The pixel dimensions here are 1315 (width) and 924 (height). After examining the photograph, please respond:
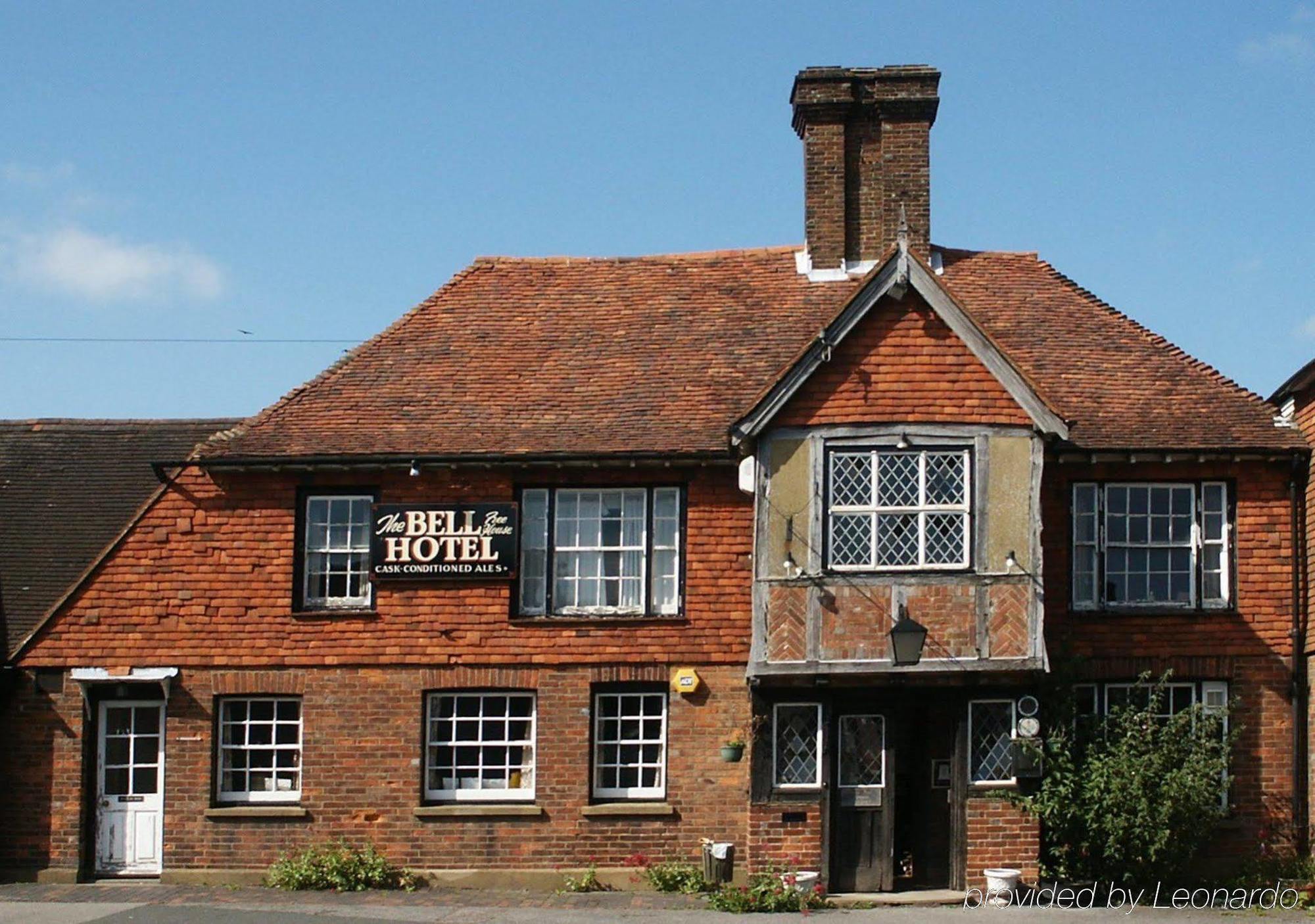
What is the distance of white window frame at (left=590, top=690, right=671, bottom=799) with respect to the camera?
20.5 meters

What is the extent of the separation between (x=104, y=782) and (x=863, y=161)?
1276 centimetres

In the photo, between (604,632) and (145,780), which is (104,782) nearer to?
(145,780)

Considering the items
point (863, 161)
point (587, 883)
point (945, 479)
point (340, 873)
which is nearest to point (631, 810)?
point (587, 883)

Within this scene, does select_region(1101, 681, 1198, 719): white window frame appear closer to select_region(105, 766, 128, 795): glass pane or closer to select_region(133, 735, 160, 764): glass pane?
select_region(133, 735, 160, 764): glass pane

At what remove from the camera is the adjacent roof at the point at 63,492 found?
2327 centimetres

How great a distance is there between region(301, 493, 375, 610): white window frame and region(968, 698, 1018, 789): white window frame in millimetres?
7246

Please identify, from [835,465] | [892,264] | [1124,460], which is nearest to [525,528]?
[835,465]

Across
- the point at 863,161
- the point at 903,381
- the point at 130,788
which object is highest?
the point at 863,161

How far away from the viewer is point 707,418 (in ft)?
69.0

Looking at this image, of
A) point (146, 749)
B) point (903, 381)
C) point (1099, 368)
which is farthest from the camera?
point (1099, 368)

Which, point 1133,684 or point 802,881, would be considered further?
point 1133,684

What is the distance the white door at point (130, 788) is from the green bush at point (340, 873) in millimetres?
→ 1713

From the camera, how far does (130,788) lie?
21172 mm

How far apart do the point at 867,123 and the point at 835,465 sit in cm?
671
